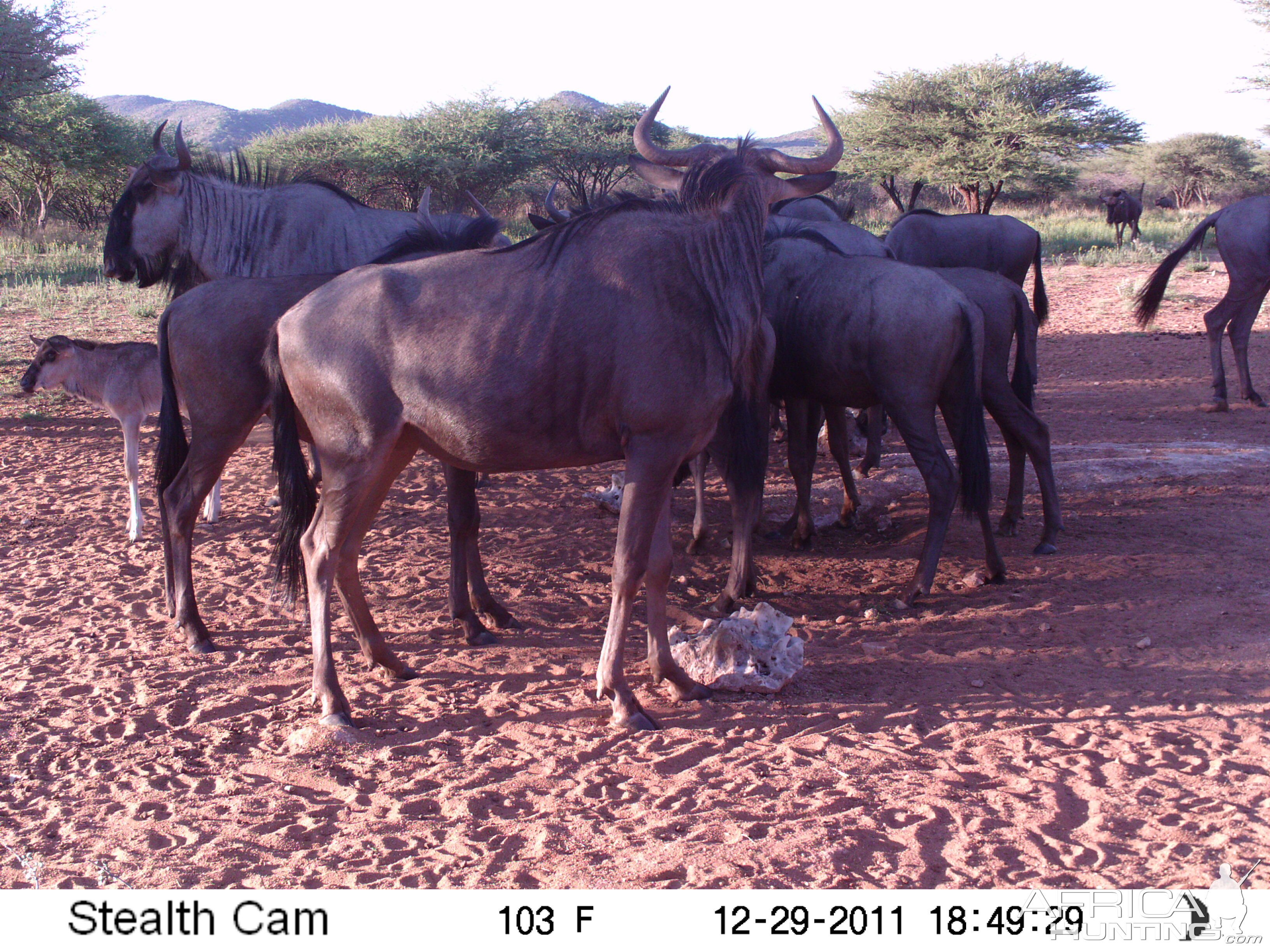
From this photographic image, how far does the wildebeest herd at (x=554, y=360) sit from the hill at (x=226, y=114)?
256 feet

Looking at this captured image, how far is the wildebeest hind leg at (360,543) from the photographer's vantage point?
12.8 ft

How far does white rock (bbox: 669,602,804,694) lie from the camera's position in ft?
13.8

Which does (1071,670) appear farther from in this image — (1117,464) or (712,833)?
(1117,464)

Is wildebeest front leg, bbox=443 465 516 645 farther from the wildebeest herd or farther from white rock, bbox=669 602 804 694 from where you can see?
white rock, bbox=669 602 804 694

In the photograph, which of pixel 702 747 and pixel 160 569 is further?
pixel 160 569

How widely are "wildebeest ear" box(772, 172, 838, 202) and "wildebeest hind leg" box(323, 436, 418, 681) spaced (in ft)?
6.30

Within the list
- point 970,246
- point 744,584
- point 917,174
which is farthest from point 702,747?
point 917,174

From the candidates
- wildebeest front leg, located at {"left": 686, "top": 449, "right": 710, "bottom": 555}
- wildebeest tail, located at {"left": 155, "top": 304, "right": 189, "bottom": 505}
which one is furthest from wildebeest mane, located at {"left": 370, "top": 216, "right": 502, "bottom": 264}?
wildebeest front leg, located at {"left": 686, "top": 449, "right": 710, "bottom": 555}

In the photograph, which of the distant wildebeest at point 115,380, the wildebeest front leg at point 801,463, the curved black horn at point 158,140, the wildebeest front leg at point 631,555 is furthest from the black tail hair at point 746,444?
the distant wildebeest at point 115,380

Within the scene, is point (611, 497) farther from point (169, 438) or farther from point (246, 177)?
point (246, 177)

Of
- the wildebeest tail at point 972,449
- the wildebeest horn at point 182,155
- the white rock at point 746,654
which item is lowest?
A: the white rock at point 746,654

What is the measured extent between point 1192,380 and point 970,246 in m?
3.37

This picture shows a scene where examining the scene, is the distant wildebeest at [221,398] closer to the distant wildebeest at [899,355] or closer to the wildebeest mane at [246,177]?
the distant wildebeest at [899,355]

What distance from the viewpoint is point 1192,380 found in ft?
37.8
